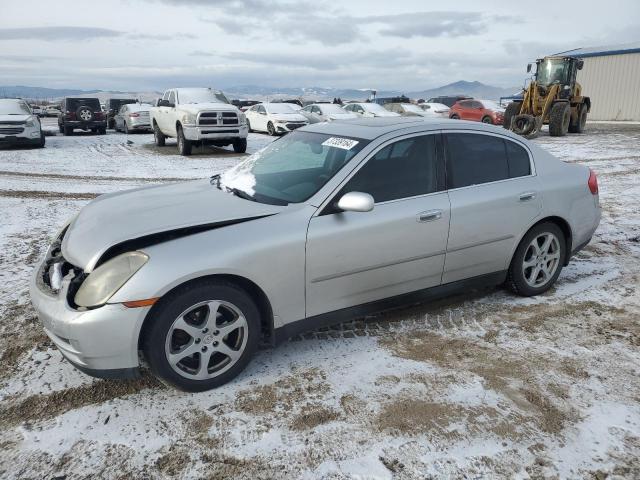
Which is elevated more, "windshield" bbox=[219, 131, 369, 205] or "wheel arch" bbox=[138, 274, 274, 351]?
"windshield" bbox=[219, 131, 369, 205]

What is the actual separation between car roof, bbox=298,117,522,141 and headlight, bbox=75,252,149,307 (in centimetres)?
188

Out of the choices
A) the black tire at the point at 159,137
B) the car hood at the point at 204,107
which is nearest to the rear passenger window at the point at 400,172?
the car hood at the point at 204,107

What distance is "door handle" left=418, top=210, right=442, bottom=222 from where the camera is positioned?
367cm

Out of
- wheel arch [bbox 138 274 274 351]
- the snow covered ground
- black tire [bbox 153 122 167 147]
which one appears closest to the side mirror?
wheel arch [bbox 138 274 274 351]

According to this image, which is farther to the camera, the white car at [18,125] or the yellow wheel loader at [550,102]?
the yellow wheel loader at [550,102]

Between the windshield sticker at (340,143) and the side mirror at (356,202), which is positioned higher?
the windshield sticker at (340,143)

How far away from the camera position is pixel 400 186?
12.2 feet

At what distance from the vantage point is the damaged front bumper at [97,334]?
2754mm

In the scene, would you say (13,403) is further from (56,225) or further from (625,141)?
(625,141)

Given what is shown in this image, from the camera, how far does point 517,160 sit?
14.2ft

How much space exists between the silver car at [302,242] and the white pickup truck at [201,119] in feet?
33.9

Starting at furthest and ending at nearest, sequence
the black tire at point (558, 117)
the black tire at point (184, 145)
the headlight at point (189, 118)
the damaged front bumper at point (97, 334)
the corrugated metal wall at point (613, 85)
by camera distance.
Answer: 1. the corrugated metal wall at point (613, 85)
2. the black tire at point (558, 117)
3. the black tire at point (184, 145)
4. the headlight at point (189, 118)
5. the damaged front bumper at point (97, 334)

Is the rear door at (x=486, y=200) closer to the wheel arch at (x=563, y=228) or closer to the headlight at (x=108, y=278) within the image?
the wheel arch at (x=563, y=228)

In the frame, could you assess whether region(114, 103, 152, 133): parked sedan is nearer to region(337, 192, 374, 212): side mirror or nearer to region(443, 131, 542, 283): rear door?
region(443, 131, 542, 283): rear door
